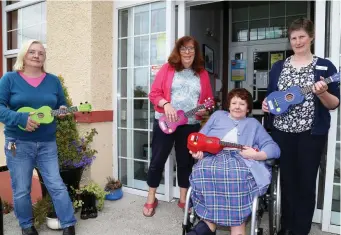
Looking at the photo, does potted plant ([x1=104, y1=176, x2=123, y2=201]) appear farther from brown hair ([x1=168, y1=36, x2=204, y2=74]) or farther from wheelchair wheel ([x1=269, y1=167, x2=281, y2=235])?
wheelchair wheel ([x1=269, y1=167, x2=281, y2=235])

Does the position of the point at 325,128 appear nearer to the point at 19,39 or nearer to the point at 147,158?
the point at 147,158

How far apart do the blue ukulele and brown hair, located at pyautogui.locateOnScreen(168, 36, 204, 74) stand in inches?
29.7

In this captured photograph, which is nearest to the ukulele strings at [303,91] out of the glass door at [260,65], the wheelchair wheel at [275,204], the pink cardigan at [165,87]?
the wheelchair wheel at [275,204]

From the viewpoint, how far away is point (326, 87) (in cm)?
183

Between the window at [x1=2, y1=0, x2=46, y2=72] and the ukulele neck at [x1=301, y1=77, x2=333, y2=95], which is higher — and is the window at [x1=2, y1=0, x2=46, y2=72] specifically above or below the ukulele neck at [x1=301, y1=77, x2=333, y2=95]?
above

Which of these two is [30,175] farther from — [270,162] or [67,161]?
[270,162]

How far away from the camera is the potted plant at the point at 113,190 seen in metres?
3.13

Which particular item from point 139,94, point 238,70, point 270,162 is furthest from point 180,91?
point 238,70

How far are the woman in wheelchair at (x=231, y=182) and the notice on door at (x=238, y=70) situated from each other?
11.1 feet

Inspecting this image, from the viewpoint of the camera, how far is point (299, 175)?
6.90 ft

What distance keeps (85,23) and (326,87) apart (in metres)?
2.37

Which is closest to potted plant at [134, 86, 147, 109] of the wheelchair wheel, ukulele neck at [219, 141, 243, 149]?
ukulele neck at [219, 141, 243, 149]

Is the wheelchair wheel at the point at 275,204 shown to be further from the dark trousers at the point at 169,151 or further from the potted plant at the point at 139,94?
the potted plant at the point at 139,94

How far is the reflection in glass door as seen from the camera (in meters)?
3.18
